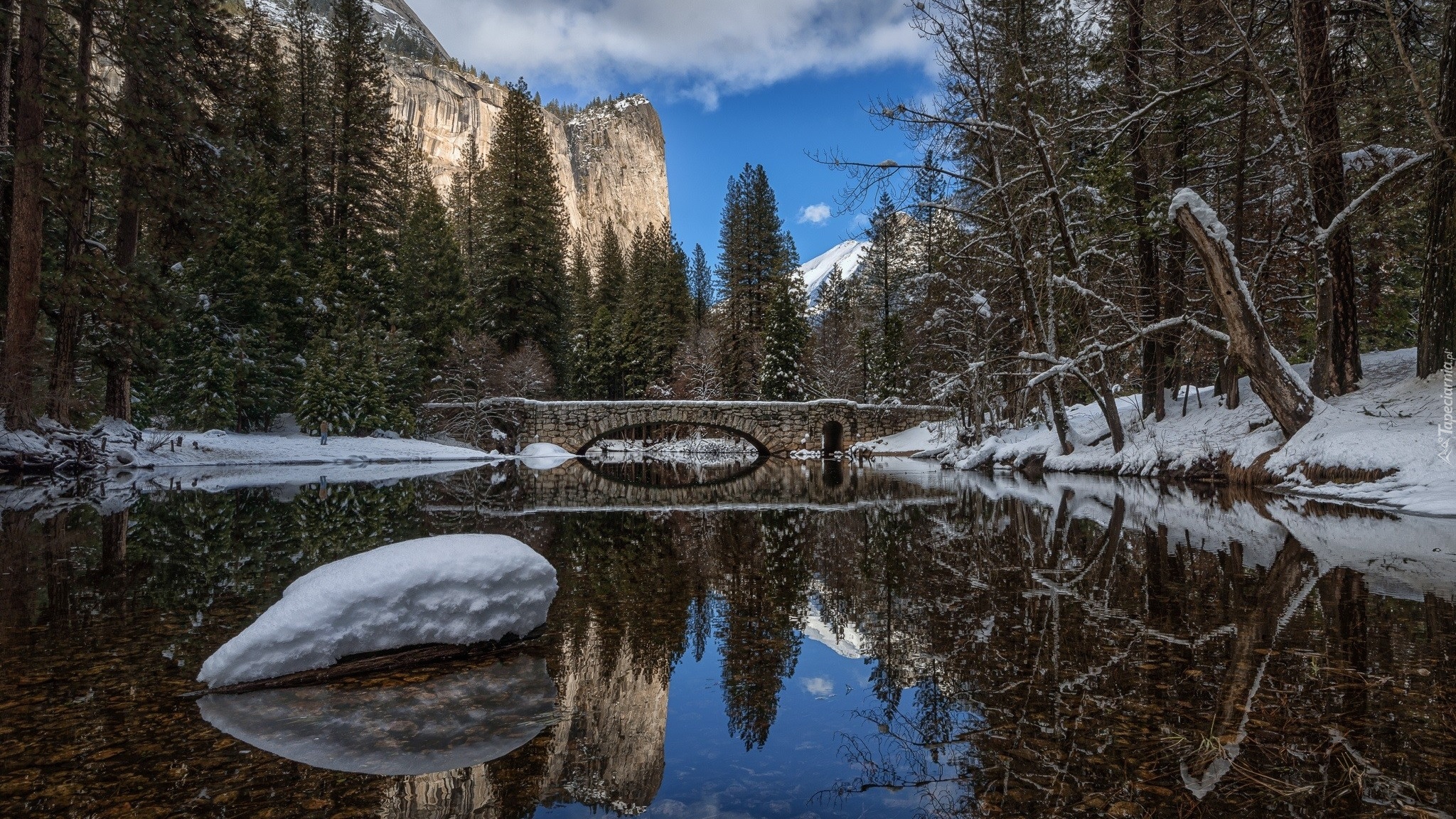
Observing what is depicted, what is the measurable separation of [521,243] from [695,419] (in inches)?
512

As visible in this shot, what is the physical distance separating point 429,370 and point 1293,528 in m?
29.5

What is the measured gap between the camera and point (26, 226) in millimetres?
14477

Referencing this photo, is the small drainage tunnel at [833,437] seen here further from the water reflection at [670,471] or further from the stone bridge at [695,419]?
the water reflection at [670,471]

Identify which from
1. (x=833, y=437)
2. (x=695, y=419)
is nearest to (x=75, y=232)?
(x=695, y=419)

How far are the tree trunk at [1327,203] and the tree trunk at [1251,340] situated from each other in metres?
0.99

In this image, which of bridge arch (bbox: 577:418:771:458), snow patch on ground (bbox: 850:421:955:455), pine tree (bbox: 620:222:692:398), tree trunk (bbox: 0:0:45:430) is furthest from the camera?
pine tree (bbox: 620:222:692:398)

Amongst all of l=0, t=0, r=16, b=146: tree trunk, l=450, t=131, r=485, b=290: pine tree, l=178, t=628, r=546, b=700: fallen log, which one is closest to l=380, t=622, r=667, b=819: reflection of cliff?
l=178, t=628, r=546, b=700: fallen log

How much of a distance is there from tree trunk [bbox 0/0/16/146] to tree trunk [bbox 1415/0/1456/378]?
23.5 m

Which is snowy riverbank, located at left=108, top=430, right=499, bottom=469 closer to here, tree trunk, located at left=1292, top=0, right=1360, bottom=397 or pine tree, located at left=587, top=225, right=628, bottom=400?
pine tree, located at left=587, top=225, right=628, bottom=400

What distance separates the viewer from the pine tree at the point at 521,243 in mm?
36125

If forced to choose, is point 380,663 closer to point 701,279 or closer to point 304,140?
point 304,140

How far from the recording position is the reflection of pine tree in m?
3.26

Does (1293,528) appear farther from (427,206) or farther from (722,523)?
(427,206)

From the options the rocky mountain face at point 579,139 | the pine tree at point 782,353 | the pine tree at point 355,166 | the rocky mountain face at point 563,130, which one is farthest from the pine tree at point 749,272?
the rocky mountain face at point 563,130
